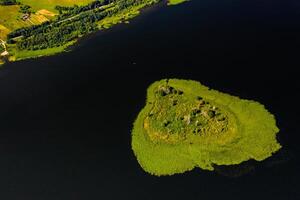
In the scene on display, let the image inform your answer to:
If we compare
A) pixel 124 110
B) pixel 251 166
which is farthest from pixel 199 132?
pixel 124 110

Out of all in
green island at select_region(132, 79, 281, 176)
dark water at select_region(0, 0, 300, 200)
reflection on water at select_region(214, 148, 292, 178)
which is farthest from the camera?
green island at select_region(132, 79, 281, 176)

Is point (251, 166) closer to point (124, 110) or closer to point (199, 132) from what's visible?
point (199, 132)

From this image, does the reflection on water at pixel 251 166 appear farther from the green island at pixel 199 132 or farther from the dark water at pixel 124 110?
the green island at pixel 199 132

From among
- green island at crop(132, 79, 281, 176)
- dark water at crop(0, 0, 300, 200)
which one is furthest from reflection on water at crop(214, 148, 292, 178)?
green island at crop(132, 79, 281, 176)

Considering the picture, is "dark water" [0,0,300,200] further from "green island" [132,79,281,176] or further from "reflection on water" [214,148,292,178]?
"green island" [132,79,281,176]

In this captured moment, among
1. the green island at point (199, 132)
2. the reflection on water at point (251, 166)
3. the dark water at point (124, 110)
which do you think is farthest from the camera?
the green island at point (199, 132)

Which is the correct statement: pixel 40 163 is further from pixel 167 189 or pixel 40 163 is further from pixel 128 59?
pixel 128 59

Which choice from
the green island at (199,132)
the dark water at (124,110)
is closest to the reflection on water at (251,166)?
the dark water at (124,110)
